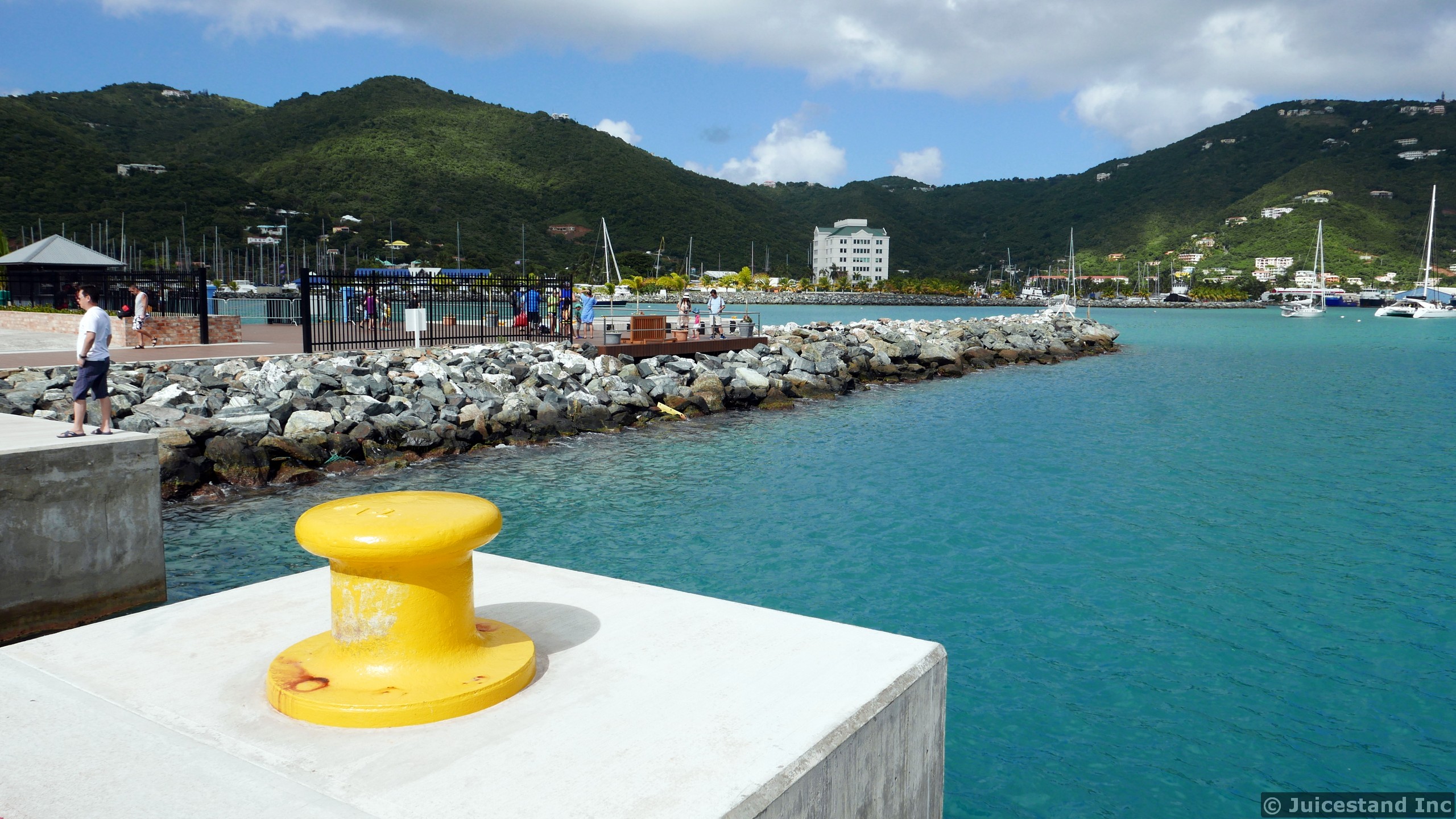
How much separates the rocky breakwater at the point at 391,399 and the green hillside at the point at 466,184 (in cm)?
7873

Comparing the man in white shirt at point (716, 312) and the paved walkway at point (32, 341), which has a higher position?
the man in white shirt at point (716, 312)

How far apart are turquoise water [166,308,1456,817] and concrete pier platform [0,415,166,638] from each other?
127 cm

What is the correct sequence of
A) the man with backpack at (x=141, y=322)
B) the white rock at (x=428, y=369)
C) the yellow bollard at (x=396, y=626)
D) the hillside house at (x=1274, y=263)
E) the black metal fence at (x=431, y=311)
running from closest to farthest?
the yellow bollard at (x=396, y=626), the white rock at (x=428, y=369), the man with backpack at (x=141, y=322), the black metal fence at (x=431, y=311), the hillside house at (x=1274, y=263)

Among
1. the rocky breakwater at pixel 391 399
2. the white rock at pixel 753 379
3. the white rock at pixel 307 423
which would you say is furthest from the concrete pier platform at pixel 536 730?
the white rock at pixel 753 379

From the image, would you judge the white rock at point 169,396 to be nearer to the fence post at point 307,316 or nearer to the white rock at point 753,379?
the fence post at point 307,316

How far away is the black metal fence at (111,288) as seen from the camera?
2533cm

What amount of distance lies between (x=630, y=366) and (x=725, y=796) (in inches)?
843

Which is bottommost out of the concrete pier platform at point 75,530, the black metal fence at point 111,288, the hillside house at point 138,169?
the concrete pier platform at point 75,530

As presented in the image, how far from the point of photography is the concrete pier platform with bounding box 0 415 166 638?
712cm

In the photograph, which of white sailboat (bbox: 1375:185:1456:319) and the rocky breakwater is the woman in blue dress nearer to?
the rocky breakwater

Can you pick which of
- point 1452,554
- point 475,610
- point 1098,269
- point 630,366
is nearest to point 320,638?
point 475,610

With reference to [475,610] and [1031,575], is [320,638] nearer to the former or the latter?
[475,610]

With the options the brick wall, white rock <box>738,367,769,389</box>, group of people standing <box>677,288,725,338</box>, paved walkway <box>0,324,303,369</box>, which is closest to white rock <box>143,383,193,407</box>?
paved walkway <box>0,324,303,369</box>

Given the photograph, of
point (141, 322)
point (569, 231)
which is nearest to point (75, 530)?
point (141, 322)
